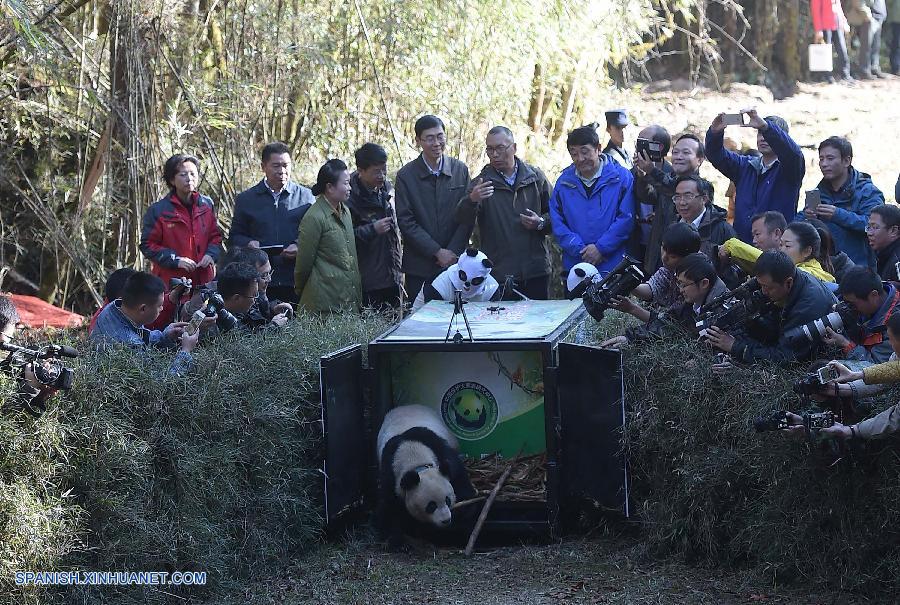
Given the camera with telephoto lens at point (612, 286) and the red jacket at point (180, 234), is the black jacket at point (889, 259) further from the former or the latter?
the red jacket at point (180, 234)

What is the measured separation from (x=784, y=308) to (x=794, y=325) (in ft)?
0.36

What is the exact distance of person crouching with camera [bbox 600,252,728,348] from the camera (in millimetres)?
5520

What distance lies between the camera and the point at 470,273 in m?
6.75

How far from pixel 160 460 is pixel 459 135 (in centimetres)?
652

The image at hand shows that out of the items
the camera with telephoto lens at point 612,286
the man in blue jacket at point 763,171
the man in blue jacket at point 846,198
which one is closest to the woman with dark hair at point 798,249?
the camera with telephoto lens at point 612,286

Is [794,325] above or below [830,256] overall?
below

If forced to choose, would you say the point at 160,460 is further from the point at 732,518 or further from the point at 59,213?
the point at 59,213

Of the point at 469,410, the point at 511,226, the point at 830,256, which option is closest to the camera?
the point at 469,410

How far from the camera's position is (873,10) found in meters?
16.6

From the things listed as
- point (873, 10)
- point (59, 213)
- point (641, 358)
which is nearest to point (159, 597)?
point (641, 358)

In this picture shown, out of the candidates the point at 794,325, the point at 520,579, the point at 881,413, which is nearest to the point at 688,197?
the point at 794,325

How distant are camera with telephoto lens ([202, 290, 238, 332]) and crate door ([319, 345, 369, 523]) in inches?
23.9

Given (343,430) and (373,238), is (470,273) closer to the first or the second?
(373,238)

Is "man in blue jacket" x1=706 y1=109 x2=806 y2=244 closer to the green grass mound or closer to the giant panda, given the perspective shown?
the giant panda
